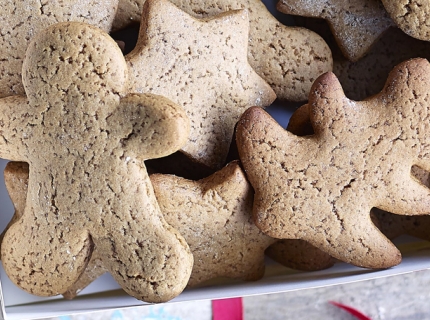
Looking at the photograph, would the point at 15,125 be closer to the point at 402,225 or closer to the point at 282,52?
the point at 282,52

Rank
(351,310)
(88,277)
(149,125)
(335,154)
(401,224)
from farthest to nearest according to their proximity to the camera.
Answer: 1. (351,310)
2. (401,224)
3. (88,277)
4. (335,154)
5. (149,125)

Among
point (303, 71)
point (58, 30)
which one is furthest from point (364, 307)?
point (58, 30)

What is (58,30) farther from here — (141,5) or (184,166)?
(184,166)

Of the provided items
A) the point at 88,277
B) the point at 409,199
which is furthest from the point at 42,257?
the point at 409,199

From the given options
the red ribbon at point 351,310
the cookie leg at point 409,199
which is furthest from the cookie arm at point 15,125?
the red ribbon at point 351,310

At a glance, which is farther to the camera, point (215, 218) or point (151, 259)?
point (215, 218)

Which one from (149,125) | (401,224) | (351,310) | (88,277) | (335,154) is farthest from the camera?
(351,310)
